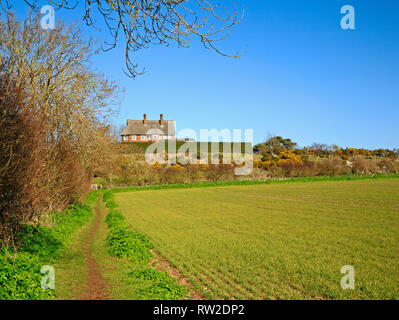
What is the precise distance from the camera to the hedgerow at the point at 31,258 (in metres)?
6.42

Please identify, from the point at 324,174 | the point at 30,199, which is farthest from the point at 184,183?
the point at 30,199

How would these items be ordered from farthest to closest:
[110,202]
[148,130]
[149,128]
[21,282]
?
[149,128] → [148,130] → [110,202] → [21,282]

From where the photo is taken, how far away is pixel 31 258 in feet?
28.9

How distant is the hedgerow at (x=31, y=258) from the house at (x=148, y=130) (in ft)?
264

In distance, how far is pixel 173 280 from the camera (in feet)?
26.6

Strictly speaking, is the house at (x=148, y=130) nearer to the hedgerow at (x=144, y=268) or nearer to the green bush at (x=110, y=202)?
the green bush at (x=110, y=202)

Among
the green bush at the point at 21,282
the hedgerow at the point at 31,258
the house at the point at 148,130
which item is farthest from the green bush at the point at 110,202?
the house at the point at 148,130

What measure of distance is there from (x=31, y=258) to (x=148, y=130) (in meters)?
88.8

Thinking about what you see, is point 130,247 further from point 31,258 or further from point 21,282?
point 21,282

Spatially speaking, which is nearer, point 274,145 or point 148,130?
point 274,145

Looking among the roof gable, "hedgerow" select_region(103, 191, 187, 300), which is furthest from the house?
"hedgerow" select_region(103, 191, 187, 300)

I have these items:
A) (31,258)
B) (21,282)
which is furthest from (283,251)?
(21,282)

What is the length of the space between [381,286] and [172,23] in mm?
7252
